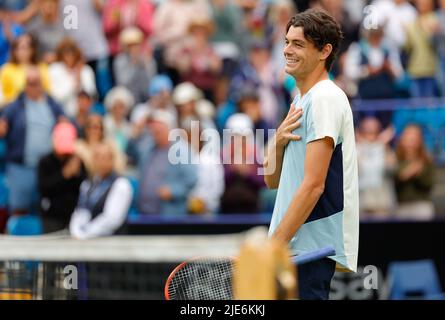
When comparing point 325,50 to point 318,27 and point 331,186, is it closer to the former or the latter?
point 318,27

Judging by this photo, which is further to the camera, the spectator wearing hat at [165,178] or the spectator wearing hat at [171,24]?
the spectator wearing hat at [171,24]

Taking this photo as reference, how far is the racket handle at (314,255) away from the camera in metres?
4.91

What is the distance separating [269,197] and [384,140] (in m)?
1.50

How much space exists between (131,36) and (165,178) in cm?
253

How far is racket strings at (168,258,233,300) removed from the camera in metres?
5.01

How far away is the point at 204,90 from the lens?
1352 cm

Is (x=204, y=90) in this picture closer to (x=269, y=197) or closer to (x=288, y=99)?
(x=288, y=99)

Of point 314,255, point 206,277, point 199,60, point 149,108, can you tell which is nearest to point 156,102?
point 149,108

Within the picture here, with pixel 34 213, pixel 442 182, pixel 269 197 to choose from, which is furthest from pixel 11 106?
pixel 442 182

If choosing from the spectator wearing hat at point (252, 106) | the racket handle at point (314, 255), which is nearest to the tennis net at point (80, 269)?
the racket handle at point (314, 255)

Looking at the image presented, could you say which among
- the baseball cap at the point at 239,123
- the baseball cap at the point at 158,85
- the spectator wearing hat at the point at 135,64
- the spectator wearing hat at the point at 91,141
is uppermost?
the spectator wearing hat at the point at 135,64

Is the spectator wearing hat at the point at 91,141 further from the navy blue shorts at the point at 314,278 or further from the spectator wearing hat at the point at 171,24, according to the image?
the navy blue shorts at the point at 314,278

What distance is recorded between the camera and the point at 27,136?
11953mm

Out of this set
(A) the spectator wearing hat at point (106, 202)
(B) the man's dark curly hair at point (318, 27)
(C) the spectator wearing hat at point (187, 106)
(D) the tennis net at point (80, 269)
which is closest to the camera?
(D) the tennis net at point (80, 269)
